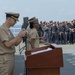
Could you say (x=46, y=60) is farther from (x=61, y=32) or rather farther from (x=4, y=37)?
(x=61, y=32)

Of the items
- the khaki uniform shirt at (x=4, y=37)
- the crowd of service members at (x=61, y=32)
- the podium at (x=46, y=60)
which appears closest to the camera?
the podium at (x=46, y=60)

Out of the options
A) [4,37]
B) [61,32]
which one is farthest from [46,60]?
[61,32]

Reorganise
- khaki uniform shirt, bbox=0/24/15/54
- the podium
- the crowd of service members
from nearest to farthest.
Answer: the podium, khaki uniform shirt, bbox=0/24/15/54, the crowd of service members

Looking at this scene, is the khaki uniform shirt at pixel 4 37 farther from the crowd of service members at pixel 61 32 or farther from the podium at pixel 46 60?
the crowd of service members at pixel 61 32

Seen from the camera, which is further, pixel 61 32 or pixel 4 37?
pixel 61 32

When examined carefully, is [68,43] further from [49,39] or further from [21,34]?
[21,34]

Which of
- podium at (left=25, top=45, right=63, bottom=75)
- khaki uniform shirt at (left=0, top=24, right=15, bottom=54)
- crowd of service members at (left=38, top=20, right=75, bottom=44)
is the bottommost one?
crowd of service members at (left=38, top=20, right=75, bottom=44)

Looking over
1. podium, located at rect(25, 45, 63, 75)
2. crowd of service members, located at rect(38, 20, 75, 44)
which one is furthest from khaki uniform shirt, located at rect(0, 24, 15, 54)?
crowd of service members, located at rect(38, 20, 75, 44)

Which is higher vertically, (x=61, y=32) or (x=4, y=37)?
(x=4, y=37)

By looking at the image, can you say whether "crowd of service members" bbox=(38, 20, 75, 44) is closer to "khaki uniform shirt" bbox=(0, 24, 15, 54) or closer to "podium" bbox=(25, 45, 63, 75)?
"khaki uniform shirt" bbox=(0, 24, 15, 54)

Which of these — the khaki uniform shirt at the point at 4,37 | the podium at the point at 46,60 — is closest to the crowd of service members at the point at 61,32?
the khaki uniform shirt at the point at 4,37

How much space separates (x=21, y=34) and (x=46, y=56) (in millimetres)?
512

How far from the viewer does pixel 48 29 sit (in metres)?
27.3

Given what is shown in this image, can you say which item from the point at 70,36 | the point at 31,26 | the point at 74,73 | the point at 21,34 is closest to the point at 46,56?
the point at 21,34
